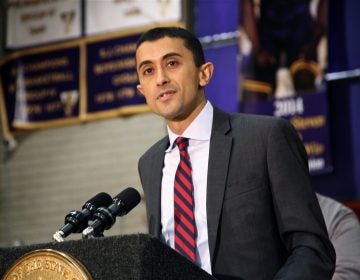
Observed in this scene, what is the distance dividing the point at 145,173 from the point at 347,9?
2.84 meters

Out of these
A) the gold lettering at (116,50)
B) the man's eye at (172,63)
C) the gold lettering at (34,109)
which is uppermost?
the man's eye at (172,63)

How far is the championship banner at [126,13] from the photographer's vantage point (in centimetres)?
572

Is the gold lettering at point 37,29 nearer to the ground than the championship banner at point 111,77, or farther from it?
farther from it

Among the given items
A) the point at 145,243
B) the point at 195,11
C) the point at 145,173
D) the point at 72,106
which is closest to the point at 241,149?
the point at 145,173

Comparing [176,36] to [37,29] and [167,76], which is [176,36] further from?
[37,29]

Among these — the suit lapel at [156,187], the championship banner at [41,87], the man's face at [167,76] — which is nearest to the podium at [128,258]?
the suit lapel at [156,187]

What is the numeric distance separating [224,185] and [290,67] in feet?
9.58

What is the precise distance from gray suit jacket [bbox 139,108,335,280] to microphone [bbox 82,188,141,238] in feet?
0.75

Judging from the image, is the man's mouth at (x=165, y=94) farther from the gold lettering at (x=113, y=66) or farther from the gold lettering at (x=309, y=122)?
the gold lettering at (x=113, y=66)

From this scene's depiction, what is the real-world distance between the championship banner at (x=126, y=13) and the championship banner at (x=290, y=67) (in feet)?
2.05

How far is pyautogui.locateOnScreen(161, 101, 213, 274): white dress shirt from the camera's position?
90.1 inches

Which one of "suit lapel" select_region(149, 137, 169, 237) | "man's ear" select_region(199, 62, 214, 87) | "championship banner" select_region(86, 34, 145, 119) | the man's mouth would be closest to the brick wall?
"championship banner" select_region(86, 34, 145, 119)

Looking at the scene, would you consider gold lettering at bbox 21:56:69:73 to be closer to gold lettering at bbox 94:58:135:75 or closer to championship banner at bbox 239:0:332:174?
gold lettering at bbox 94:58:135:75

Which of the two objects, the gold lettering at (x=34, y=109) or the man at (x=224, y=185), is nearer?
the man at (x=224, y=185)
